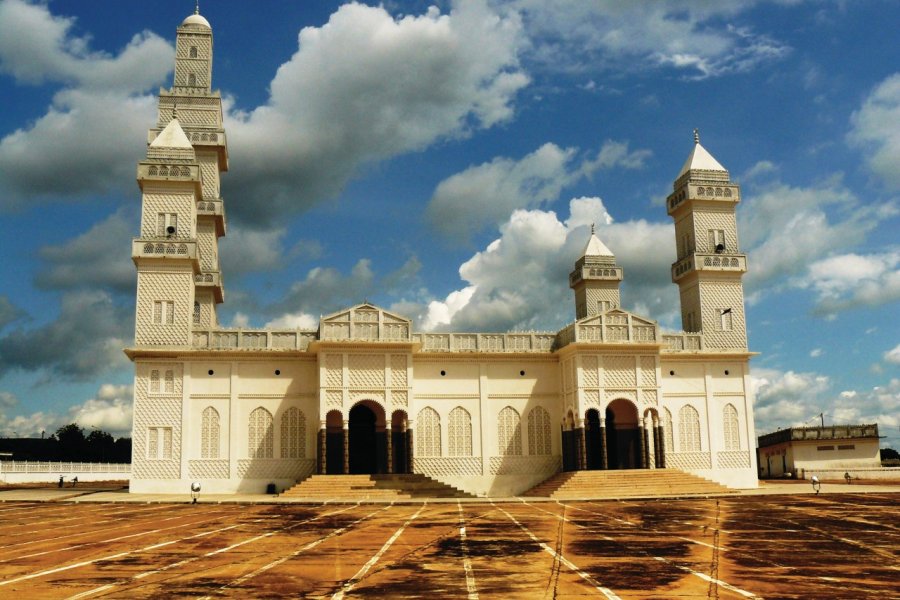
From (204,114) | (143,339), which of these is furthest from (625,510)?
(204,114)

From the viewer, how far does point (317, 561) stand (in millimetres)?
13562

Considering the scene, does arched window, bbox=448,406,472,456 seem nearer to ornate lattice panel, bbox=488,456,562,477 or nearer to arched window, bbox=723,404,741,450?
ornate lattice panel, bbox=488,456,562,477

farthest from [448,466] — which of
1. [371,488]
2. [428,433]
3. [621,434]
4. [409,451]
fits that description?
[621,434]

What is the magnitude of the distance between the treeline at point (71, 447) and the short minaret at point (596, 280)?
61.9 meters

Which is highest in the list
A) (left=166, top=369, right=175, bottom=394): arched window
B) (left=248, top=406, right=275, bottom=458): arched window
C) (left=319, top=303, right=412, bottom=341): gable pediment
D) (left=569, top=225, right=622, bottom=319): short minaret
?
(left=569, top=225, right=622, bottom=319): short minaret

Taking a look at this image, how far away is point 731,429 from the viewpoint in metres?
41.9

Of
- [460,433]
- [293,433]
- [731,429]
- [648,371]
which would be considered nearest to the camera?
[293,433]

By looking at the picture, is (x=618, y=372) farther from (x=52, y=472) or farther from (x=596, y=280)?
(x=52, y=472)

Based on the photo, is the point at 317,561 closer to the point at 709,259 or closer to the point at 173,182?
the point at 173,182

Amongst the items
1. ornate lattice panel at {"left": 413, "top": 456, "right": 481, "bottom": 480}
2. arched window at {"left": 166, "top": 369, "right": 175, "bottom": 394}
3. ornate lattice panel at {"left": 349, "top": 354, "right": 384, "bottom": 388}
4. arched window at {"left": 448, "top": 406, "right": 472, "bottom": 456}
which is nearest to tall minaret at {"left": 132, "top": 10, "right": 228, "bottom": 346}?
arched window at {"left": 166, "top": 369, "right": 175, "bottom": 394}

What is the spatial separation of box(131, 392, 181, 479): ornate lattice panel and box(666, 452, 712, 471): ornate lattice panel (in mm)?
23139

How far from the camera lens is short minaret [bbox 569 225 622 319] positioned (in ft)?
154

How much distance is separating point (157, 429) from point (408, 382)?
11.4m

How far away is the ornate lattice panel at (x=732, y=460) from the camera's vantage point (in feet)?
136
